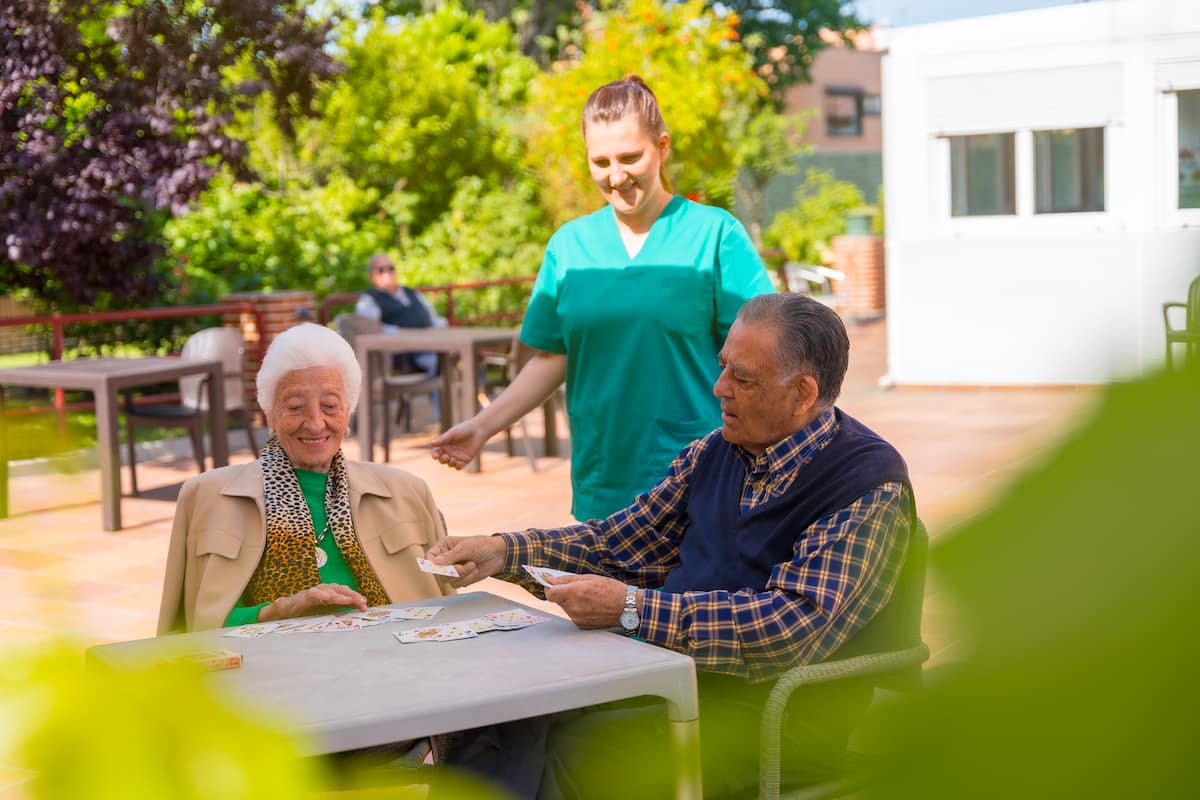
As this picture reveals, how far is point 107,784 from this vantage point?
0.36 metres

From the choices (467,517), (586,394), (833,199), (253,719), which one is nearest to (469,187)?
(833,199)

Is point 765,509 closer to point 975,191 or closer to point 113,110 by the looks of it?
point 113,110

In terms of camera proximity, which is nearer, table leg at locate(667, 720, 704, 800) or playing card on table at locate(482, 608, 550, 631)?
table leg at locate(667, 720, 704, 800)

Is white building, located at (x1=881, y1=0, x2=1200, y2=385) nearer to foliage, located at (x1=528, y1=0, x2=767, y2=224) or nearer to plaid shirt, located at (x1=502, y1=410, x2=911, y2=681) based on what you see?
foliage, located at (x1=528, y1=0, x2=767, y2=224)

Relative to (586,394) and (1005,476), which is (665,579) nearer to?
(586,394)

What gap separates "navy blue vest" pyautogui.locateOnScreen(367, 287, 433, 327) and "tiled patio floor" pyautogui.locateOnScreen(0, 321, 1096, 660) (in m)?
0.88

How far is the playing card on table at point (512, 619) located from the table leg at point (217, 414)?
18.8 ft

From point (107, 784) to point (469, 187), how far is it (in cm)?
2020

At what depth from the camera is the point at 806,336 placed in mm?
2582

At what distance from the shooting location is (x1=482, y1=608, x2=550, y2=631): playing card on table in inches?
98.5

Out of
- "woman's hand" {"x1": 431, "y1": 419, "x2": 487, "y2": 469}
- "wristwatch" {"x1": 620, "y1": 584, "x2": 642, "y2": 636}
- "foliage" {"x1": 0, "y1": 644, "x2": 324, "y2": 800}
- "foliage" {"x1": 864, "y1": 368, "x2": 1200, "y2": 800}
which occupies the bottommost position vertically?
"wristwatch" {"x1": 620, "y1": 584, "x2": 642, "y2": 636}

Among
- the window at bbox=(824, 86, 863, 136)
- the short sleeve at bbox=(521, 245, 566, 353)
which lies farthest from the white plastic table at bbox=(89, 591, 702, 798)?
the window at bbox=(824, 86, 863, 136)

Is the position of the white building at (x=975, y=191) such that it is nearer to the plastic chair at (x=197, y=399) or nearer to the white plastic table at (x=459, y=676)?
the plastic chair at (x=197, y=399)

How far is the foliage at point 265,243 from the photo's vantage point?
48.1 ft
